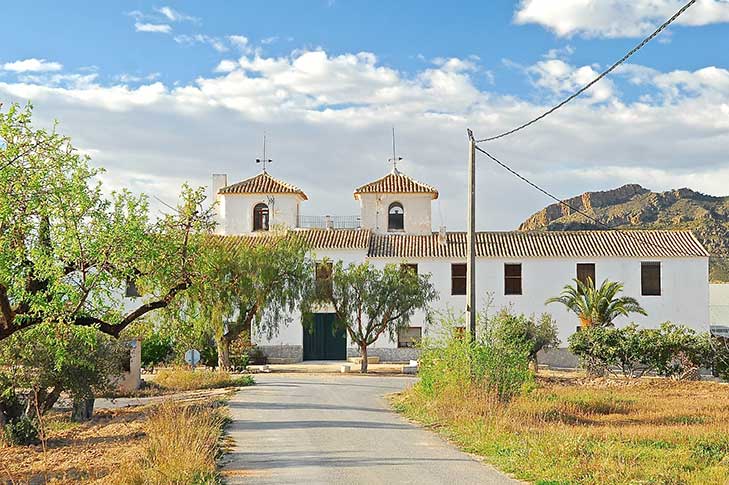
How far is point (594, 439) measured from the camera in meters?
13.9

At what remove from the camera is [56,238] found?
14266mm

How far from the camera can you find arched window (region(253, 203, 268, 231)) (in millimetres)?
50594

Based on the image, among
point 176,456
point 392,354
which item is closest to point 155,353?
point 392,354

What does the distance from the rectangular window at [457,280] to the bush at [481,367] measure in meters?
24.0

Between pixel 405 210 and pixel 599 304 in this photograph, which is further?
pixel 405 210

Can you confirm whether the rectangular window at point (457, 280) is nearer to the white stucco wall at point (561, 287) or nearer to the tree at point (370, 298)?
the white stucco wall at point (561, 287)

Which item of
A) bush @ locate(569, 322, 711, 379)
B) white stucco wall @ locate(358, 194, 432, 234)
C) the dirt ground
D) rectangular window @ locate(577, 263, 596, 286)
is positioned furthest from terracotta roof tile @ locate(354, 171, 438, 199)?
the dirt ground

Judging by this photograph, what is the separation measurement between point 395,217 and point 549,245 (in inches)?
388

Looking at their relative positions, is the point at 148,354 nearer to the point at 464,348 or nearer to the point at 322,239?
the point at 322,239

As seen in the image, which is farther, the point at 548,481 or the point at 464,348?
the point at 464,348

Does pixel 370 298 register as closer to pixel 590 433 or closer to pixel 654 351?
pixel 654 351

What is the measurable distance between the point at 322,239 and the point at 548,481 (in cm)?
3525

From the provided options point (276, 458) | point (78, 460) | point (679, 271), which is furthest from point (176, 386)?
point (679, 271)

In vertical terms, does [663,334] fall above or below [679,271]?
below
